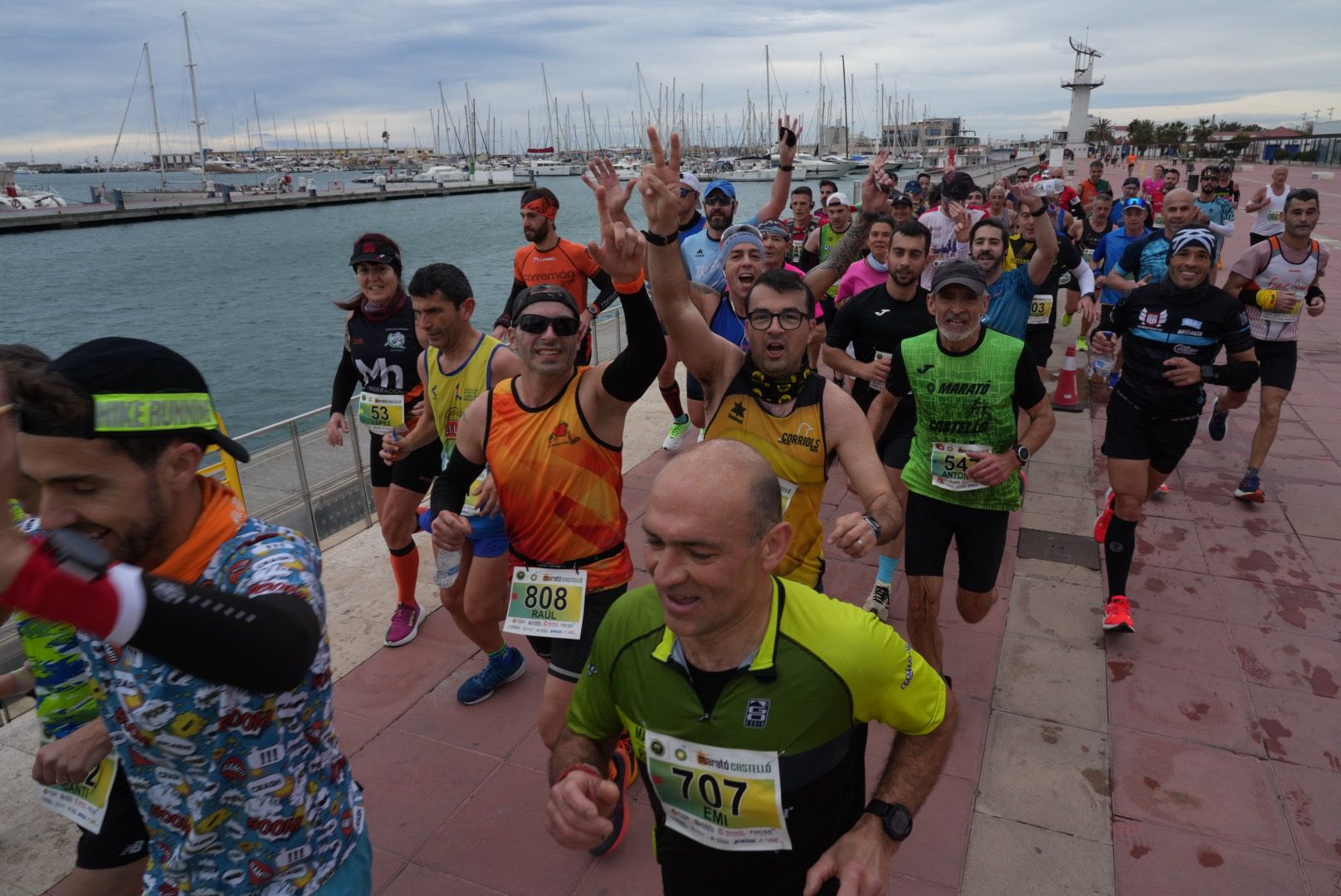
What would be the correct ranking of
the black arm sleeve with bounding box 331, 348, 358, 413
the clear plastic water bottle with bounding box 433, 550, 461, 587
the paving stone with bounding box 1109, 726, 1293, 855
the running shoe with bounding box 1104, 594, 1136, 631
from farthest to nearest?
1. the black arm sleeve with bounding box 331, 348, 358, 413
2. the running shoe with bounding box 1104, 594, 1136, 631
3. the clear plastic water bottle with bounding box 433, 550, 461, 587
4. the paving stone with bounding box 1109, 726, 1293, 855

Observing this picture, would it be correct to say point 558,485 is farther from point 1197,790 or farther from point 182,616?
point 1197,790

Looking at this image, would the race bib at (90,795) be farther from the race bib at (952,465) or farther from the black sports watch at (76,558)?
the race bib at (952,465)

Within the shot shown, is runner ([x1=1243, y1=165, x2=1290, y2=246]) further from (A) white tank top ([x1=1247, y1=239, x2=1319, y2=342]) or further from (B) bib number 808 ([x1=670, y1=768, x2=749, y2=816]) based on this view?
(B) bib number 808 ([x1=670, y1=768, x2=749, y2=816])

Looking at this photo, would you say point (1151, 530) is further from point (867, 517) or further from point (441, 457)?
point (441, 457)

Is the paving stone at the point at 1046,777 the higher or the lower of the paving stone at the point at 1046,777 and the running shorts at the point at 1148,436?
the lower

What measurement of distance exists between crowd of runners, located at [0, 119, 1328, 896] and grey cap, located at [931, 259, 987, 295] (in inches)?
0.9

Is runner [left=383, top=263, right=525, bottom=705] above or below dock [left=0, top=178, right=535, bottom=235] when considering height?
below

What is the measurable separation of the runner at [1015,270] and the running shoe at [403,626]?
4130mm

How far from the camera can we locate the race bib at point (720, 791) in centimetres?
173

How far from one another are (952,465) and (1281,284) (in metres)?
4.36

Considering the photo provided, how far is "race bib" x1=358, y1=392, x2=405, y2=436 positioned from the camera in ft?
15.2

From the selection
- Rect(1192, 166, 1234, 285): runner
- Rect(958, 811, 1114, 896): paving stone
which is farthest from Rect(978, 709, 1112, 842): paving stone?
Rect(1192, 166, 1234, 285): runner

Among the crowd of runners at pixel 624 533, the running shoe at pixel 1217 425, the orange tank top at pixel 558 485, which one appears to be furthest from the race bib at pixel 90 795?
the running shoe at pixel 1217 425

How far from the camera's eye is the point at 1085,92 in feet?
223
